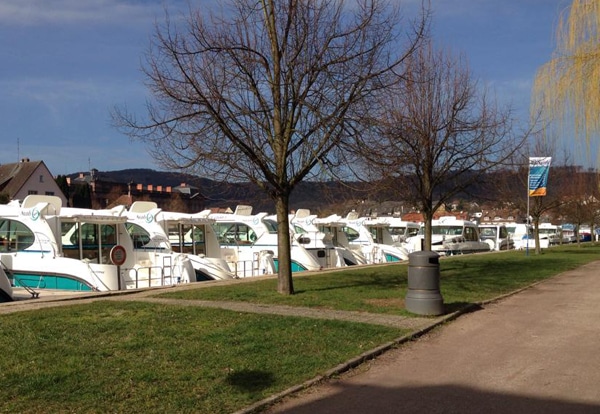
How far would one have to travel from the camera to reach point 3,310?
449 inches

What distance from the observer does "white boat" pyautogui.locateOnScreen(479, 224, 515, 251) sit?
166 ft

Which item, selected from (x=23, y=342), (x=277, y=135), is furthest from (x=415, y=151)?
(x=23, y=342)

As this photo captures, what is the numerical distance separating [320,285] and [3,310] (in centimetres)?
773

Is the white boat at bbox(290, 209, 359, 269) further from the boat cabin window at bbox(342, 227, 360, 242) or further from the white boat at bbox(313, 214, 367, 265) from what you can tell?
the boat cabin window at bbox(342, 227, 360, 242)

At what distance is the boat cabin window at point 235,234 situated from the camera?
26.7 metres

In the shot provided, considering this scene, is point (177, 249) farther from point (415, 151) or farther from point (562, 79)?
point (562, 79)

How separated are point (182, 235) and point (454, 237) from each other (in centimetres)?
2366

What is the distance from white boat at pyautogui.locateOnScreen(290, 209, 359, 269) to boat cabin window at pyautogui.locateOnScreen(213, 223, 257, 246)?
187cm

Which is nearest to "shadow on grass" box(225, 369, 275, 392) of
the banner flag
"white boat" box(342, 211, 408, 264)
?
the banner flag

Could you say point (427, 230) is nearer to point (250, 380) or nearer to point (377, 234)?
point (250, 380)

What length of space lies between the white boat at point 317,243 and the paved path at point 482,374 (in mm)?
15085

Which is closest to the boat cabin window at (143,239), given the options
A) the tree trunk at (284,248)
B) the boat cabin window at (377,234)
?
the tree trunk at (284,248)

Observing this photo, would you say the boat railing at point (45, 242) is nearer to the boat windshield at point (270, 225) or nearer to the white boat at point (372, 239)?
the boat windshield at point (270, 225)

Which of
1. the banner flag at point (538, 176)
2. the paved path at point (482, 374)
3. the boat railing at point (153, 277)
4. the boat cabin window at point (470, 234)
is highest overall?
the banner flag at point (538, 176)
